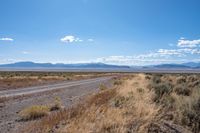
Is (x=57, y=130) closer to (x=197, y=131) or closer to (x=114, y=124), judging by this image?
(x=114, y=124)

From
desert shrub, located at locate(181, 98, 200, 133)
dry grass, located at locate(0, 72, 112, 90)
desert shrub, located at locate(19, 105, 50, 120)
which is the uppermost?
desert shrub, located at locate(181, 98, 200, 133)

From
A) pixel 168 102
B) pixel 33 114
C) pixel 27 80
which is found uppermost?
pixel 168 102

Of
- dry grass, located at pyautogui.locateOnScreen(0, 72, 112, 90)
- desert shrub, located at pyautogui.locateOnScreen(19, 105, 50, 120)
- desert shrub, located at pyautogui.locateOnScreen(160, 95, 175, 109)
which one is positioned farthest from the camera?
dry grass, located at pyautogui.locateOnScreen(0, 72, 112, 90)

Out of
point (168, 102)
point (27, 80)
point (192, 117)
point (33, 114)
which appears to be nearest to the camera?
point (192, 117)

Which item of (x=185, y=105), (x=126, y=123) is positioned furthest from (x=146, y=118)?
(x=185, y=105)

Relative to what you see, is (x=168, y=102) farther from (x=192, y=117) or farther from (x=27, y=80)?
(x=27, y=80)

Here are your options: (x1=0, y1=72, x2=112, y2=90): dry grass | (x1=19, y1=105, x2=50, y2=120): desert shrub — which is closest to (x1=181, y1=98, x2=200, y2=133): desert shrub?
(x1=19, y1=105, x2=50, y2=120): desert shrub

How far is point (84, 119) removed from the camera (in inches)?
392

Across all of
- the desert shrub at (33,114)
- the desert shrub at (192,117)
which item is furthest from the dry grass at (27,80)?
the desert shrub at (192,117)

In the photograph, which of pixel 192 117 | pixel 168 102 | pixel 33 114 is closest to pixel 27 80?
pixel 33 114

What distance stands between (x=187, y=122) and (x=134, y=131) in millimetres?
3068

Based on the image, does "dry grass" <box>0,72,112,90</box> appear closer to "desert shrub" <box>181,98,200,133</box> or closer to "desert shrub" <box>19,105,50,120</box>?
"desert shrub" <box>19,105,50,120</box>

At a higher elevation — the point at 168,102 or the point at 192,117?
the point at 168,102

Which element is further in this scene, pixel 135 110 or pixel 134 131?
pixel 135 110
